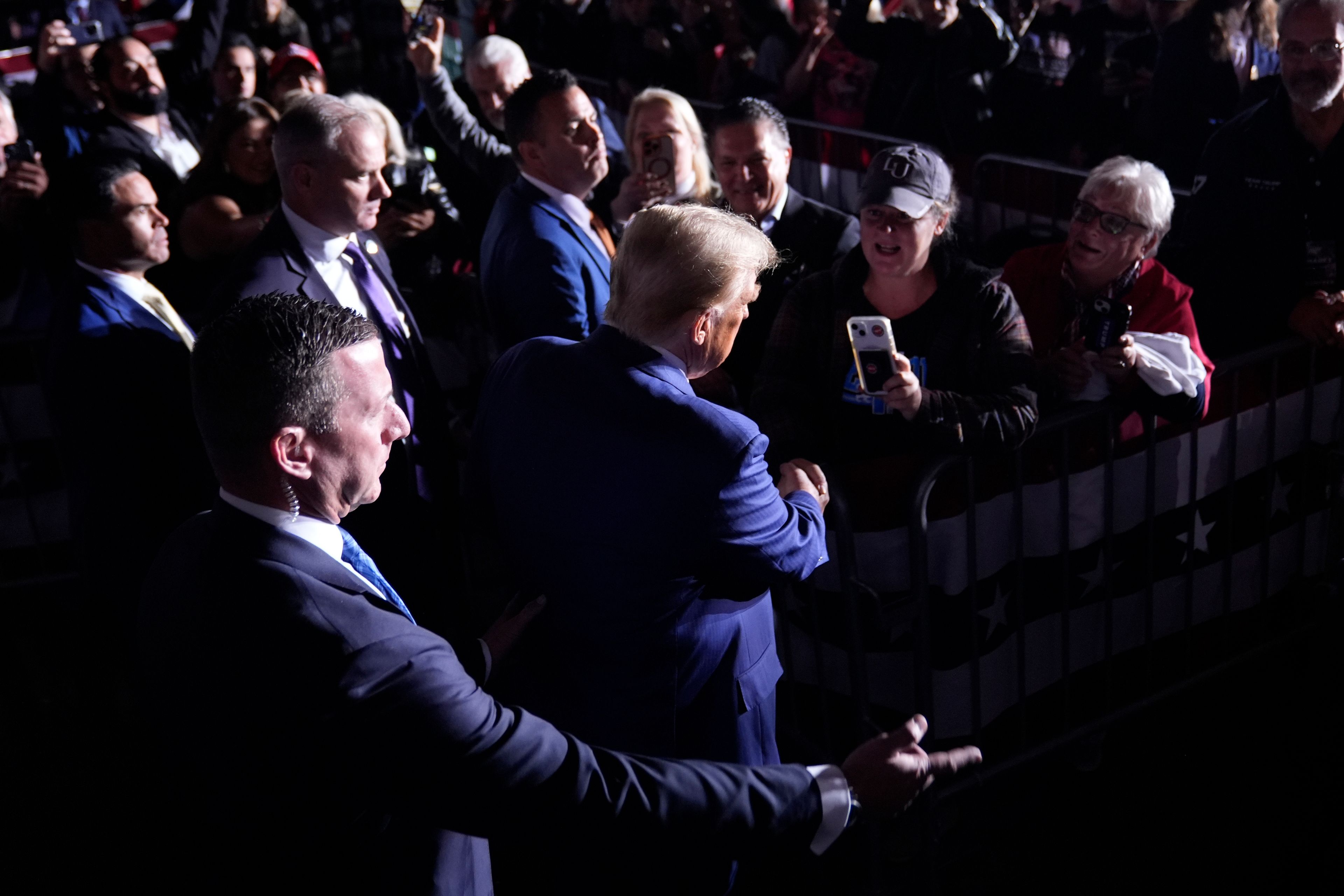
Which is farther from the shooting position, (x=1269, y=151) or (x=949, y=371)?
(x=1269, y=151)

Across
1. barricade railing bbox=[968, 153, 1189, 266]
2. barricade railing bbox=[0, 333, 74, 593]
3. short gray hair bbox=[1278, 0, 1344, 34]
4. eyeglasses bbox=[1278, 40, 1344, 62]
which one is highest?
short gray hair bbox=[1278, 0, 1344, 34]

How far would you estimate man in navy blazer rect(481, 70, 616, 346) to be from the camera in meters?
3.76

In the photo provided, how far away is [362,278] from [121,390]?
0.81 m

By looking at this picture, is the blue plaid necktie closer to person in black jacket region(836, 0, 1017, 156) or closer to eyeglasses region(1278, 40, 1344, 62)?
eyeglasses region(1278, 40, 1344, 62)

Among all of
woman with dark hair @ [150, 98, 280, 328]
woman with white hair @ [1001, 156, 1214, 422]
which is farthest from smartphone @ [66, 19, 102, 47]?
woman with white hair @ [1001, 156, 1214, 422]

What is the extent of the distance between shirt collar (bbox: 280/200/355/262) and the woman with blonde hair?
137 cm

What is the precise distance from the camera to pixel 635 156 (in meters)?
4.71

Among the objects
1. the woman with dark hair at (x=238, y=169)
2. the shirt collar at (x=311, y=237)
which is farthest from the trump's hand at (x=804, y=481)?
the woman with dark hair at (x=238, y=169)

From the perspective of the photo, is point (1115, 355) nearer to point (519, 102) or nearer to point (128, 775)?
point (519, 102)

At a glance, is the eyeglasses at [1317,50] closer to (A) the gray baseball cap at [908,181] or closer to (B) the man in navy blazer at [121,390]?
(A) the gray baseball cap at [908,181]

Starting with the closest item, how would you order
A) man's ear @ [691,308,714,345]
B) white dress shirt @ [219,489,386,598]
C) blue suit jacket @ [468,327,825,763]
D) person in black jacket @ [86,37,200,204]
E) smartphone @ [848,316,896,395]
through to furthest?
white dress shirt @ [219,489,386,598], blue suit jacket @ [468,327,825,763], man's ear @ [691,308,714,345], smartphone @ [848,316,896,395], person in black jacket @ [86,37,200,204]

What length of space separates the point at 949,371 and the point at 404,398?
66.8 inches

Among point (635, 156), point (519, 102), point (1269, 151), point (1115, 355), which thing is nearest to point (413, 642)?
point (1115, 355)

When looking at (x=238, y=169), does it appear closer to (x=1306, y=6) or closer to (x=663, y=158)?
(x=663, y=158)
